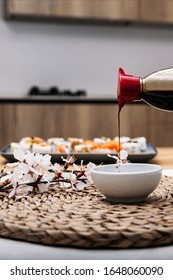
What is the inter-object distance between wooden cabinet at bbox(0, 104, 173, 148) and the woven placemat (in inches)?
104

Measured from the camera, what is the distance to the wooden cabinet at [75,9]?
3.56 metres

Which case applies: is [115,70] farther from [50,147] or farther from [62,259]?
[62,259]

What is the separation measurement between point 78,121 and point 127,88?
2689mm

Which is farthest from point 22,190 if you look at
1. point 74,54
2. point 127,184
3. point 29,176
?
point 74,54

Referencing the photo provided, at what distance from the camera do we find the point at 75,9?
3.68m

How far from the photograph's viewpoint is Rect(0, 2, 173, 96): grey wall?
3.88 metres

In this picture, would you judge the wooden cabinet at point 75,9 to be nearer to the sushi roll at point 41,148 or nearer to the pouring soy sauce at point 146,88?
the sushi roll at point 41,148

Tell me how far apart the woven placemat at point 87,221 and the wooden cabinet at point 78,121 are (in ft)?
8.68

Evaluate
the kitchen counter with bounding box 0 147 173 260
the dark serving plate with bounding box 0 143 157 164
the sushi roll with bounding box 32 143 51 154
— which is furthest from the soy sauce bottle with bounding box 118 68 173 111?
the sushi roll with bounding box 32 143 51 154

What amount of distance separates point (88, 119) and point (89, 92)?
55cm

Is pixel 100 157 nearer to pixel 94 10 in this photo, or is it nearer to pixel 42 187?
pixel 42 187

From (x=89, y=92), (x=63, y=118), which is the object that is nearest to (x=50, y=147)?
(x=63, y=118)

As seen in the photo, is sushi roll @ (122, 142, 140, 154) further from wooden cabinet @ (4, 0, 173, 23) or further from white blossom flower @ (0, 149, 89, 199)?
wooden cabinet @ (4, 0, 173, 23)

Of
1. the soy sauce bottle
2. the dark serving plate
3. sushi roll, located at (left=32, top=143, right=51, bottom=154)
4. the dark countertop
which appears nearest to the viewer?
the soy sauce bottle
